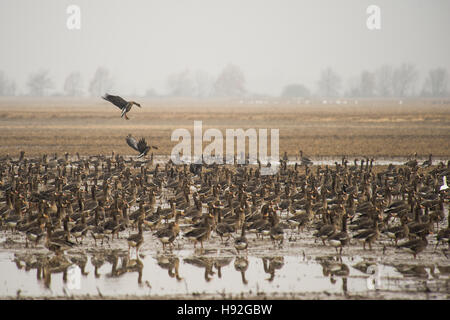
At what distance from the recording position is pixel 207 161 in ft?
102

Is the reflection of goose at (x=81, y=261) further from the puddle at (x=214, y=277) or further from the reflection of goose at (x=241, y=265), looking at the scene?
the reflection of goose at (x=241, y=265)

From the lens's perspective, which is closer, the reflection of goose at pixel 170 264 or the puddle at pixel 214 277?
the puddle at pixel 214 277

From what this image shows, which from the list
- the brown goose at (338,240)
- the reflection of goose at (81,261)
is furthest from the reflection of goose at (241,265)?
the reflection of goose at (81,261)

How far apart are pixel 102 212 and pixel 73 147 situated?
920 inches

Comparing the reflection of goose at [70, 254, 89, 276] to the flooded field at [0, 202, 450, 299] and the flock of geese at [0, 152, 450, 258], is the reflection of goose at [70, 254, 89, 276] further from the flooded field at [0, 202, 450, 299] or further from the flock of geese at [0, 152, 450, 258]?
the flock of geese at [0, 152, 450, 258]

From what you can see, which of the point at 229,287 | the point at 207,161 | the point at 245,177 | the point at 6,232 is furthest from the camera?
the point at 207,161

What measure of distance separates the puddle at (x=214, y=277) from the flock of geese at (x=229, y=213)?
73 cm

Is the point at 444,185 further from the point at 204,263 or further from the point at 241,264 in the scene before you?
the point at 204,263

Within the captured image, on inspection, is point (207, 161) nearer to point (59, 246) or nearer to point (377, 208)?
point (377, 208)

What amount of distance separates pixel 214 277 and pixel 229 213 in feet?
15.6

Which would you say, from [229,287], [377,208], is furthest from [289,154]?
[229,287]

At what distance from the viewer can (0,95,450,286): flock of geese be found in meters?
14.7

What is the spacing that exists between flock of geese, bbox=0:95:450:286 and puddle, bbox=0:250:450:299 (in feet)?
2.40

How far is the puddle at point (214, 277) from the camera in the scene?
1152cm
